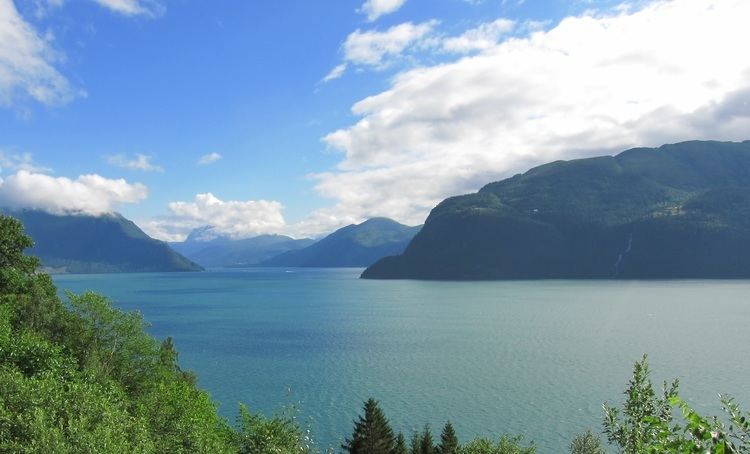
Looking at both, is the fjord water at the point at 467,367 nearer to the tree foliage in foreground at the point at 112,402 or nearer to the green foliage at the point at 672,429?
the tree foliage in foreground at the point at 112,402

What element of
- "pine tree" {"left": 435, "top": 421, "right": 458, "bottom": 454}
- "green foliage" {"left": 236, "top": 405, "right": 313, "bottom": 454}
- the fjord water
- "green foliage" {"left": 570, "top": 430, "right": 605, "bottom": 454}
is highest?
"green foliage" {"left": 236, "top": 405, "right": 313, "bottom": 454}

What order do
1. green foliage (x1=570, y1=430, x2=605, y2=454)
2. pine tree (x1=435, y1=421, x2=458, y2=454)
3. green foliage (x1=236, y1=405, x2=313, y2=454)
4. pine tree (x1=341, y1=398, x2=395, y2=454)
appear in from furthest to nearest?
1. green foliage (x1=570, y1=430, x2=605, y2=454)
2. pine tree (x1=341, y1=398, x2=395, y2=454)
3. pine tree (x1=435, y1=421, x2=458, y2=454)
4. green foliage (x1=236, y1=405, x2=313, y2=454)

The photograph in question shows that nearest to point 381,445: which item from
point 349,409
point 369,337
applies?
point 349,409

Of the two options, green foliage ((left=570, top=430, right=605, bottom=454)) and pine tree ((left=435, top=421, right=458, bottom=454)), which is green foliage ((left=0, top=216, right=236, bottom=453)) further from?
green foliage ((left=570, top=430, right=605, bottom=454))

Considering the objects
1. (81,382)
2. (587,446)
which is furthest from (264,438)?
(587,446)

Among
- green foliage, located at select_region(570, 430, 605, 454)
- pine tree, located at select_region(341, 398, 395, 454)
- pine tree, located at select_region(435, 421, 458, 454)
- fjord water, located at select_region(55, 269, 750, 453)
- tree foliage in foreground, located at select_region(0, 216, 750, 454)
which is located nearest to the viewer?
tree foliage in foreground, located at select_region(0, 216, 750, 454)

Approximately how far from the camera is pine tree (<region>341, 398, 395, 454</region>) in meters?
62.7

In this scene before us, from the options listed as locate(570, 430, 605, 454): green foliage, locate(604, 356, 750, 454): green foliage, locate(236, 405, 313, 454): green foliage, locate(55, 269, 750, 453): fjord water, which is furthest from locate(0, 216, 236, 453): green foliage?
locate(570, 430, 605, 454): green foliage

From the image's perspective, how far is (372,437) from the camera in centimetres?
6344

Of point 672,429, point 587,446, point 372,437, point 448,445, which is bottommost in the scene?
point 587,446

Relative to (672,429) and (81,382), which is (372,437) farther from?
(672,429)

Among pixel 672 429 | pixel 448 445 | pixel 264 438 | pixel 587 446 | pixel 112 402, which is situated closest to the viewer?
pixel 672 429

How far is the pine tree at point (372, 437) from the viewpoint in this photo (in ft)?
206

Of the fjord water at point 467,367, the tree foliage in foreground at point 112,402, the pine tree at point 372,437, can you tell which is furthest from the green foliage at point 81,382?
the fjord water at point 467,367
